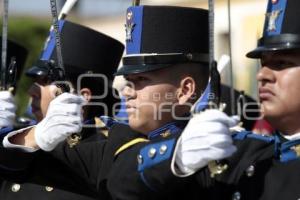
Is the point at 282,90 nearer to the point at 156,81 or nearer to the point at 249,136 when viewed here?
the point at 249,136

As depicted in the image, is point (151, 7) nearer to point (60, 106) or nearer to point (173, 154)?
point (60, 106)

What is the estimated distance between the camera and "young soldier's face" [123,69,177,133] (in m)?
2.80

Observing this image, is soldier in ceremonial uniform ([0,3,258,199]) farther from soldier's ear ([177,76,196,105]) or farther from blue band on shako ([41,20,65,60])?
blue band on shako ([41,20,65,60])

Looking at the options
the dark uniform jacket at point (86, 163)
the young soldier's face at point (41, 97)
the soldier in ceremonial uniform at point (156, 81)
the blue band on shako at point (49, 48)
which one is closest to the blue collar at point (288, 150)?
the soldier in ceremonial uniform at point (156, 81)

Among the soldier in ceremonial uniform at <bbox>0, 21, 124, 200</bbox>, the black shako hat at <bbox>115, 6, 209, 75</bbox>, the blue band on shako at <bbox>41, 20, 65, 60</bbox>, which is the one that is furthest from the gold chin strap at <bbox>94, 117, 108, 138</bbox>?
the black shako hat at <bbox>115, 6, 209, 75</bbox>

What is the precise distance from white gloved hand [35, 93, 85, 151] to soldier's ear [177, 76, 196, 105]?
365 millimetres

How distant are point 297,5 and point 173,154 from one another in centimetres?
70

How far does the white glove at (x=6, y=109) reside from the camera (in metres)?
3.24

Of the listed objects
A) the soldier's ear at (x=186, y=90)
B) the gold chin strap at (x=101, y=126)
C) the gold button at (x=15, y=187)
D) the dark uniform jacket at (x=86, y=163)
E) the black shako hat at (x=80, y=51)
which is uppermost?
the black shako hat at (x=80, y=51)

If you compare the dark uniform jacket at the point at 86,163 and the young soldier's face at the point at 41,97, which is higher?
the young soldier's face at the point at 41,97

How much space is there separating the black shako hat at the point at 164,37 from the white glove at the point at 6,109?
56 cm

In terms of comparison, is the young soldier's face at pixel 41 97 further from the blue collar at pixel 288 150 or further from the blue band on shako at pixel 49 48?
the blue collar at pixel 288 150

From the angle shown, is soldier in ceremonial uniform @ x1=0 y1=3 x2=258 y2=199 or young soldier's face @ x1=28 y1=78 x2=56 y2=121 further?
young soldier's face @ x1=28 y1=78 x2=56 y2=121

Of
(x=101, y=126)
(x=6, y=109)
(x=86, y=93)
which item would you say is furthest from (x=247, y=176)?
(x=86, y=93)
